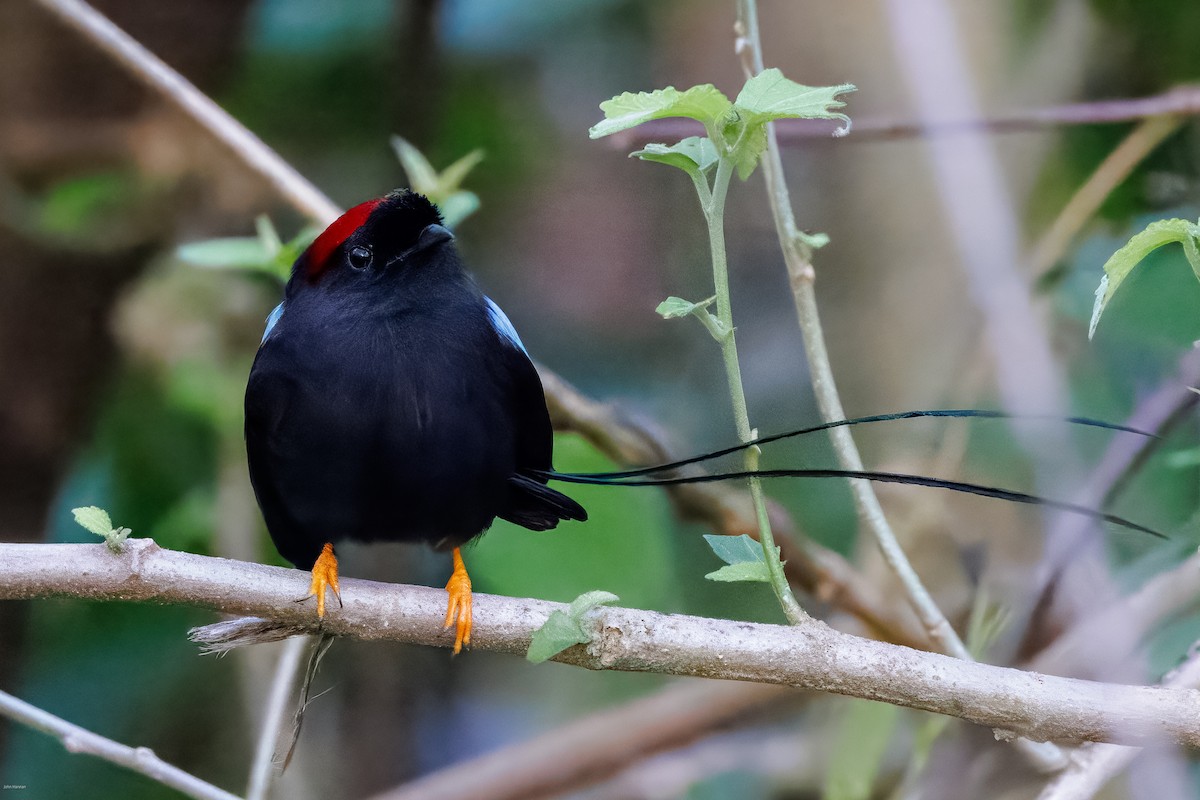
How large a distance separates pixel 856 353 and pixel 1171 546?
1.72 ft

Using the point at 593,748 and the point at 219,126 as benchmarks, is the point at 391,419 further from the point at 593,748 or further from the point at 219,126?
the point at 593,748

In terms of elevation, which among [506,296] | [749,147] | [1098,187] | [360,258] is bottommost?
[749,147]

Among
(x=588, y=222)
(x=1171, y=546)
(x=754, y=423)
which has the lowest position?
(x=1171, y=546)

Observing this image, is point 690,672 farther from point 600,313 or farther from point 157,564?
point 600,313

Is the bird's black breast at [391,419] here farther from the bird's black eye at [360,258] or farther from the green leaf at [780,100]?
the green leaf at [780,100]

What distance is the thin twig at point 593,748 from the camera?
1.64 m

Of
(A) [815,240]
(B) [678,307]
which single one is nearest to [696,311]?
(B) [678,307]

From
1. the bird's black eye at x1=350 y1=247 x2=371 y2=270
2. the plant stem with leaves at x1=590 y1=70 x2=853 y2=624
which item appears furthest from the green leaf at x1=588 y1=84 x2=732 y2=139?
the bird's black eye at x1=350 y1=247 x2=371 y2=270

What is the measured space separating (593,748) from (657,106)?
124 cm

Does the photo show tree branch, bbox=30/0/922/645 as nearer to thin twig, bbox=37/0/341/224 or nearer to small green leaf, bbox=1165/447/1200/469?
thin twig, bbox=37/0/341/224

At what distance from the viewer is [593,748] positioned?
166cm

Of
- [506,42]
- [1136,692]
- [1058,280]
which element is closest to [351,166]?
[506,42]

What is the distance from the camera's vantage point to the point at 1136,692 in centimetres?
76

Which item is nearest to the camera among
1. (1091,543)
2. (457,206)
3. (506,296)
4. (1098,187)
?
(457,206)
